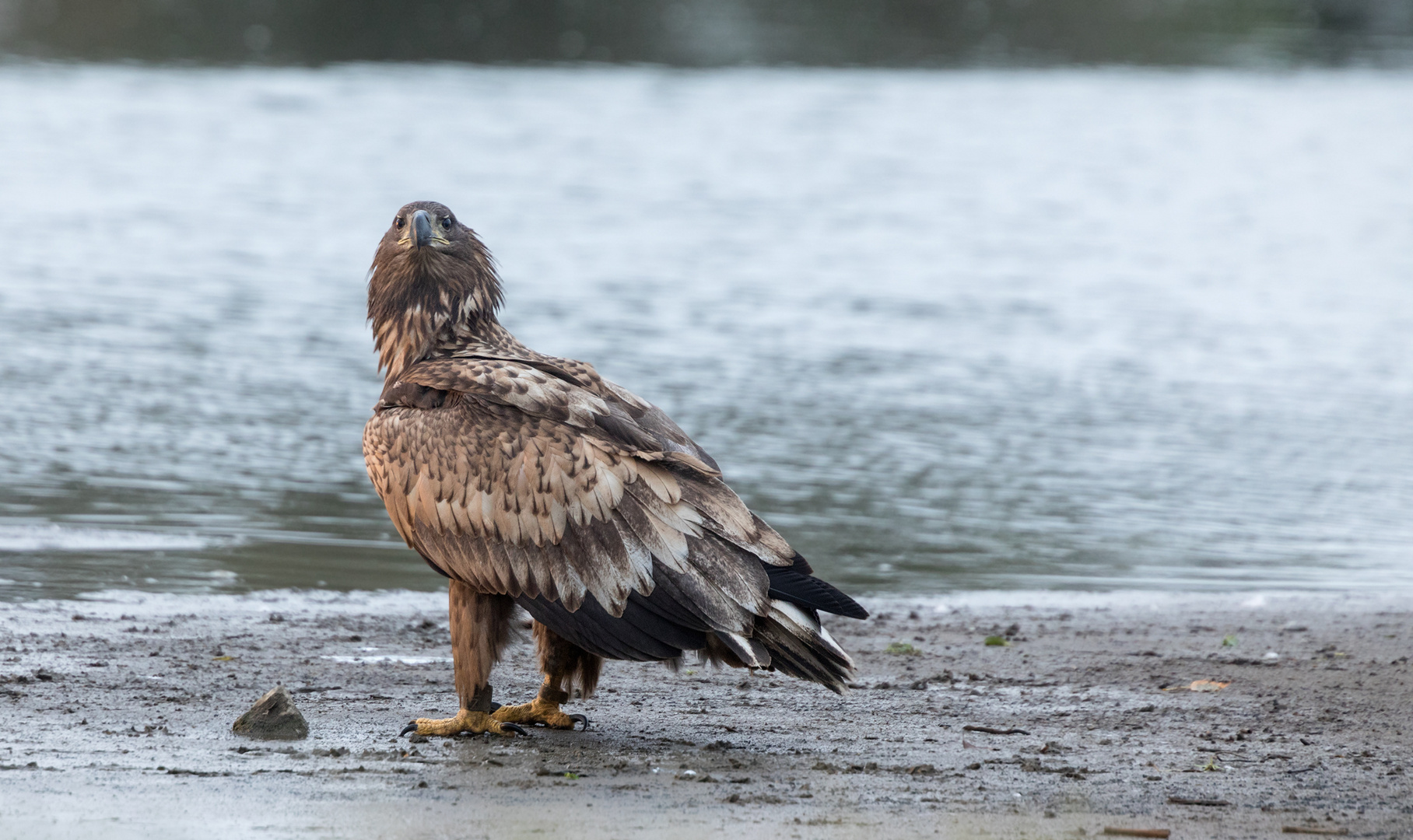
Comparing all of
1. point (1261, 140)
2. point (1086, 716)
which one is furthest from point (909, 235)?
point (1086, 716)

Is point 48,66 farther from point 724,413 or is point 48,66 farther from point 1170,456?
point 1170,456

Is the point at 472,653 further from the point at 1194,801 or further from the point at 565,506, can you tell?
the point at 1194,801

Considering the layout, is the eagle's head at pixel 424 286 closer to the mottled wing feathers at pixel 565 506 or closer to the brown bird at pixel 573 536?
the brown bird at pixel 573 536

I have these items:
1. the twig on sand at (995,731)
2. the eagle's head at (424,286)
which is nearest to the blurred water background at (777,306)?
the eagle's head at (424,286)

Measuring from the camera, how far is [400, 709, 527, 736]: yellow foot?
236 inches

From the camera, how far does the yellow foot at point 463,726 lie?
236 inches

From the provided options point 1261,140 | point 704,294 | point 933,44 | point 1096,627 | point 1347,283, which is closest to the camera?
point 1096,627

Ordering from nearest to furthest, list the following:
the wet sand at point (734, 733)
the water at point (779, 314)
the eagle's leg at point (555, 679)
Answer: the wet sand at point (734, 733)
the eagle's leg at point (555, 679)
the water at point (779, 314)

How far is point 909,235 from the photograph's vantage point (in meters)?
21.4

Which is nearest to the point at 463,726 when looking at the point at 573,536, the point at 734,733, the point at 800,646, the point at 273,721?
the point at 273,721

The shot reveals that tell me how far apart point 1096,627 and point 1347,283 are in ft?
42.4

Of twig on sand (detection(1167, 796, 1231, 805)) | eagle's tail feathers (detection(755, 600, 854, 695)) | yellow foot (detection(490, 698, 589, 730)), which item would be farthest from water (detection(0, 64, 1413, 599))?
twig on sand (detection(1167, 796, 1231, 805))

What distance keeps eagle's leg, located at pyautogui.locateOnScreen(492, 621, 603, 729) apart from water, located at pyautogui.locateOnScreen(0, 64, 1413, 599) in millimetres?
2598

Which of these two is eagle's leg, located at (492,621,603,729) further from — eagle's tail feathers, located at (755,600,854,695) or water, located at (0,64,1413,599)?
water, located at (0,64,1413,599)
